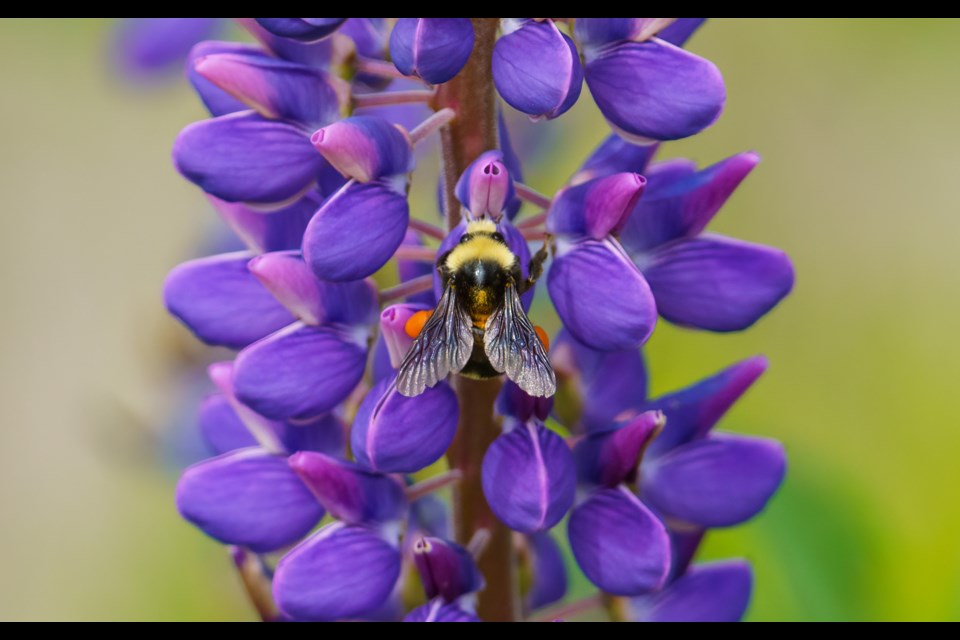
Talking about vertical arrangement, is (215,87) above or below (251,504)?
above

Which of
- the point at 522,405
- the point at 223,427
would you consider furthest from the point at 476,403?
the point at 223,427

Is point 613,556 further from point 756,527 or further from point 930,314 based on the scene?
point 930,314

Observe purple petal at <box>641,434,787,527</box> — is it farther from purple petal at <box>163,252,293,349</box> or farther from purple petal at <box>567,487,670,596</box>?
purple petal at <box>163,252,293,349</box>

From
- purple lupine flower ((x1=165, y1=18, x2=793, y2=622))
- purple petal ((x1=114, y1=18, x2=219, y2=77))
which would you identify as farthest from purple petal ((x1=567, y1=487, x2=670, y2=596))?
purple petal ((x1=114, y1=18, x2=219, y2=77))

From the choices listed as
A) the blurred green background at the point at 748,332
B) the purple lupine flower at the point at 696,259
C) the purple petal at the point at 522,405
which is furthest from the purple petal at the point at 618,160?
the blurred green background at the point at 748,332

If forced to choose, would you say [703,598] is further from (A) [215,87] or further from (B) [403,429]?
(A) [215,87]
